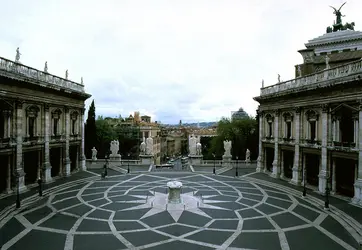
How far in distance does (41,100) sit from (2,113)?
5.13m

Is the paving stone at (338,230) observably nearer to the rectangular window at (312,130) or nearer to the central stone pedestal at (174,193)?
the central stone pedestal at (174,193)

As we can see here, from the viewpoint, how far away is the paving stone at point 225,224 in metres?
16.8

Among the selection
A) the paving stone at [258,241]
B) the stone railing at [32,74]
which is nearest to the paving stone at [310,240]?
the paving stone at [258,241]

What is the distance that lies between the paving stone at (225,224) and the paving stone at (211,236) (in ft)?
2.80

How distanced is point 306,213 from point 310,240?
16.5ft

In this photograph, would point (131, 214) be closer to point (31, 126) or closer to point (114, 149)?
point (31, 126)

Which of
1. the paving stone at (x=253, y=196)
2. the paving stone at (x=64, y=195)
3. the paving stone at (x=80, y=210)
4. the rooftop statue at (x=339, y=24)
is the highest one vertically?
the rooftop statue at (x=339, y=24)

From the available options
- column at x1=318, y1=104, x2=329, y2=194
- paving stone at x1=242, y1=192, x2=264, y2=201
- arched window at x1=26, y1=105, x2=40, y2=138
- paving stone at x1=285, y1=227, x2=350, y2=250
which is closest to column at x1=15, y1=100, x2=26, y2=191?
arched window at x1=26, y1=105, x2=40, y2=138

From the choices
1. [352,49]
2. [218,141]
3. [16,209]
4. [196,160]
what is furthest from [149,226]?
[218,141]

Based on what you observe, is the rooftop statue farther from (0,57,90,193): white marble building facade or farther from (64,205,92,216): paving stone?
(64,205,92,216): paving stone

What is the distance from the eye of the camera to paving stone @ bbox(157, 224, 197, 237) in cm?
1574

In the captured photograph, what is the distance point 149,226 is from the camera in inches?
660

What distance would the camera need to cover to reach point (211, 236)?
15344 millimetres

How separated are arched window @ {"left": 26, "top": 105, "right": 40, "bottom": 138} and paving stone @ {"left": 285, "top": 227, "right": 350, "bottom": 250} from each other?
2421cm
